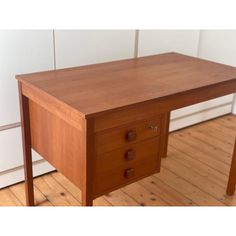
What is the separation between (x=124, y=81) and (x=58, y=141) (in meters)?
0.41

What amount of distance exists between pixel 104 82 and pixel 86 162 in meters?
0.44

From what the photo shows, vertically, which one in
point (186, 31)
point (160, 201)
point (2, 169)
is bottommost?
point (160, 201)

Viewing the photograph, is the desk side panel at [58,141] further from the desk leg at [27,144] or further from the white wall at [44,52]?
the white wall at [44,52]

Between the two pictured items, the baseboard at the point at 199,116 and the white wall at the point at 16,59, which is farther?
the baseboard at the point at 199,116

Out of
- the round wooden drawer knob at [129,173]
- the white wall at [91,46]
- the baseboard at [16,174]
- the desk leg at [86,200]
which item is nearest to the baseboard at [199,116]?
the white wall at [91,46]

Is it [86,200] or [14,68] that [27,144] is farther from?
[86,200]

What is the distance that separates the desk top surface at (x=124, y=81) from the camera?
1.46m

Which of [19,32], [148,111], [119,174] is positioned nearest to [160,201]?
[119,174]

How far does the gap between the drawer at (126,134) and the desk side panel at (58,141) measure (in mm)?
85

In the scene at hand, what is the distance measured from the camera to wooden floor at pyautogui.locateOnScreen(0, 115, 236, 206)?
2.03m

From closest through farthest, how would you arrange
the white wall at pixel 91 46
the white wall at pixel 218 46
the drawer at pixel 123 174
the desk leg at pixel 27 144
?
the drawer at pixel 123 174
the desk leg at pixel 27 144
the white wall at pixel 91 46
the white wall at pixel 218 46

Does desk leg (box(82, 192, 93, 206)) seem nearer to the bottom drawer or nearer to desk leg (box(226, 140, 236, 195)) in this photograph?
the bottom drawer
